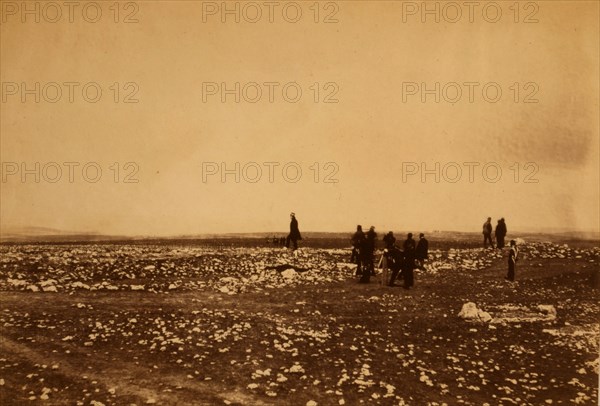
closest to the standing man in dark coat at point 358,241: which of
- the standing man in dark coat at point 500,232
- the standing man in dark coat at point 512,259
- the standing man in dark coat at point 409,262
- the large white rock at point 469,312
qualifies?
the standing man in dark coat at point 409,262

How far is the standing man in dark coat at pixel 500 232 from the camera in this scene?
24.8ft

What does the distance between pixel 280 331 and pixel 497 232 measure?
350 centimetres

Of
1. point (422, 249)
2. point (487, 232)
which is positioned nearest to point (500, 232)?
point (487, 232)

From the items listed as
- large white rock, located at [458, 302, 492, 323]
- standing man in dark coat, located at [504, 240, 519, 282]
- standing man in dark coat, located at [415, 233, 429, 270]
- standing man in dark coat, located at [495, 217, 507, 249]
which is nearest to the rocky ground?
large white rock, located at [458, 302, 492, 323]

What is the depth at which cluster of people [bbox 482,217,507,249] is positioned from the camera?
755 cm

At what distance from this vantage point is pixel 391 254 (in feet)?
27.7

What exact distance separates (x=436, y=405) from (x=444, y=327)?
4.64ft

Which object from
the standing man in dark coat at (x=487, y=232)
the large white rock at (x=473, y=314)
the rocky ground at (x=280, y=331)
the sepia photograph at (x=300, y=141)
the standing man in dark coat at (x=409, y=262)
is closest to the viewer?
the rocky ground at (x=280, y=331)

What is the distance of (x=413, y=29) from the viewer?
7.60m

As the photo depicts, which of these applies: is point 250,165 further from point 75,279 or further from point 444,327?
point 444,327

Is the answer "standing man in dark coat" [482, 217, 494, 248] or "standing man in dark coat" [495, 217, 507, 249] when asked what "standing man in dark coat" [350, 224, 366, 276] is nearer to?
"standing man in dark coat" [482, 217, 494, 248]

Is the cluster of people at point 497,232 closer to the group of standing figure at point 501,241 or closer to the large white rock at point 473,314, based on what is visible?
the group of standing figure at point 501,241

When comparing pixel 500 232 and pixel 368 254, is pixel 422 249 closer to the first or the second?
pixel 368 254

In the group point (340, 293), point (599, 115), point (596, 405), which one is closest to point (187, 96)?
point (340, 293)
